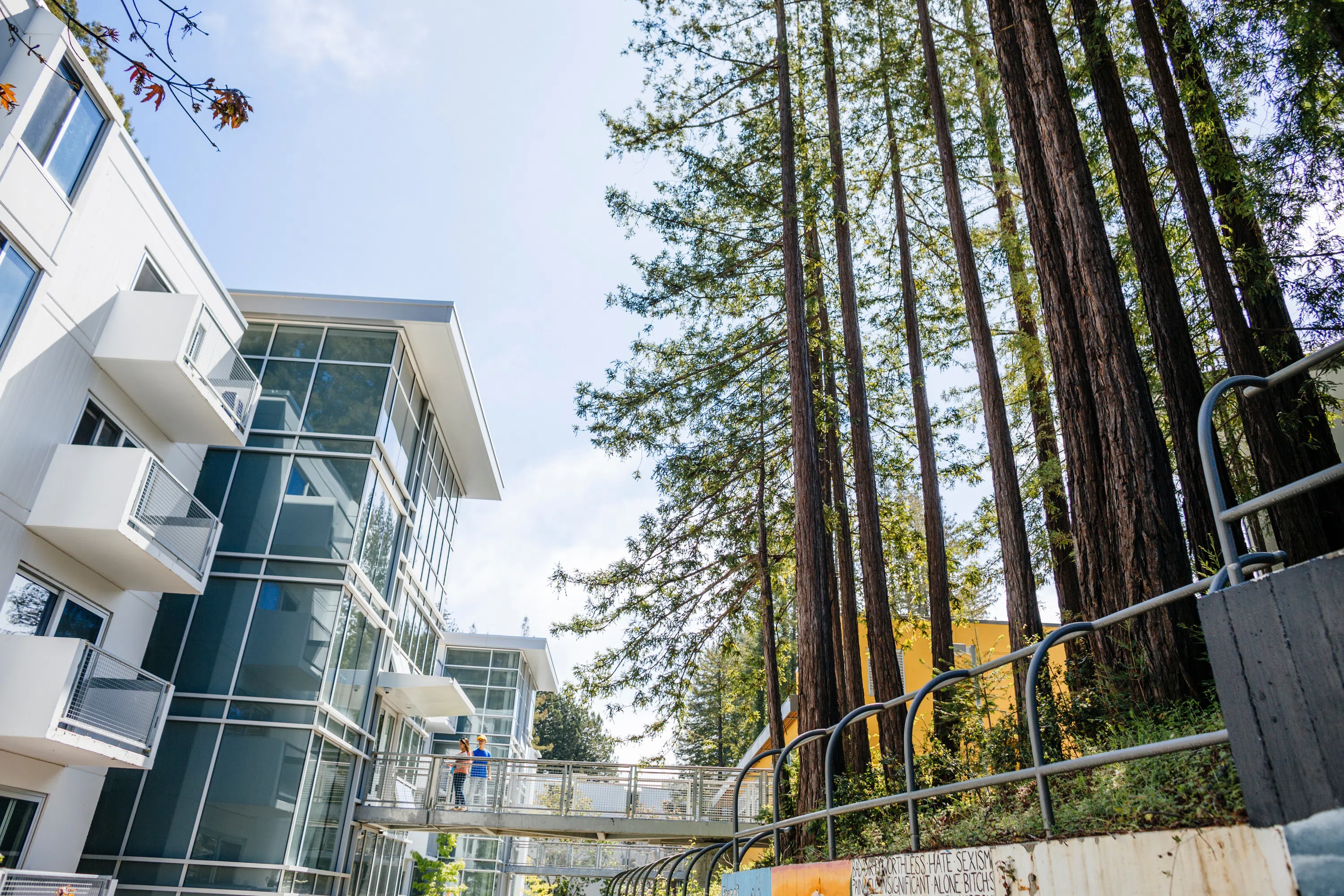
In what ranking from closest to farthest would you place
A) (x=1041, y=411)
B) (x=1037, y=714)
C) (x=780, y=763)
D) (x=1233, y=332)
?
(x=1037, y=714)
(x=780, y=763)
(x=1233, y=332)
(x=1041, y=411)

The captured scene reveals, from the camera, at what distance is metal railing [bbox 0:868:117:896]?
1117 centimetres

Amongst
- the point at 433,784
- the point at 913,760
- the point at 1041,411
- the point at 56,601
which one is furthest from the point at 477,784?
the point at 913,760

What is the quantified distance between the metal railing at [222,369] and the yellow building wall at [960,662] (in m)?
11.2

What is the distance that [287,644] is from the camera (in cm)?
1670

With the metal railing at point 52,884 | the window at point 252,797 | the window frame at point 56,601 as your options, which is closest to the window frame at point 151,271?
the window frame at point 56,601

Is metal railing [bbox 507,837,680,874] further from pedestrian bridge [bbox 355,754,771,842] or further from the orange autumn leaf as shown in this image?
the orange autumn leaf

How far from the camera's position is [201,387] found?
14609 millimetres

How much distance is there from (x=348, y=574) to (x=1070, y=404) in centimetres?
1465

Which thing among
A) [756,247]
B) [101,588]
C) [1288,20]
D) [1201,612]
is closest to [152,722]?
[101,588]

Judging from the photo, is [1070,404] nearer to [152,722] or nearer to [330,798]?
[152,722]

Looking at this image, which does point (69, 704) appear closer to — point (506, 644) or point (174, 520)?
point (174, 520)

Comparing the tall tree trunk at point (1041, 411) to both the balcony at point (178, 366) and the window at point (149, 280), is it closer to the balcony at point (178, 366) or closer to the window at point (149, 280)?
the balcony at point (178, 366)

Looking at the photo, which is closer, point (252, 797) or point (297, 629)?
point (252, 797)

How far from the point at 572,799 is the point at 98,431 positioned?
11.9 metres
